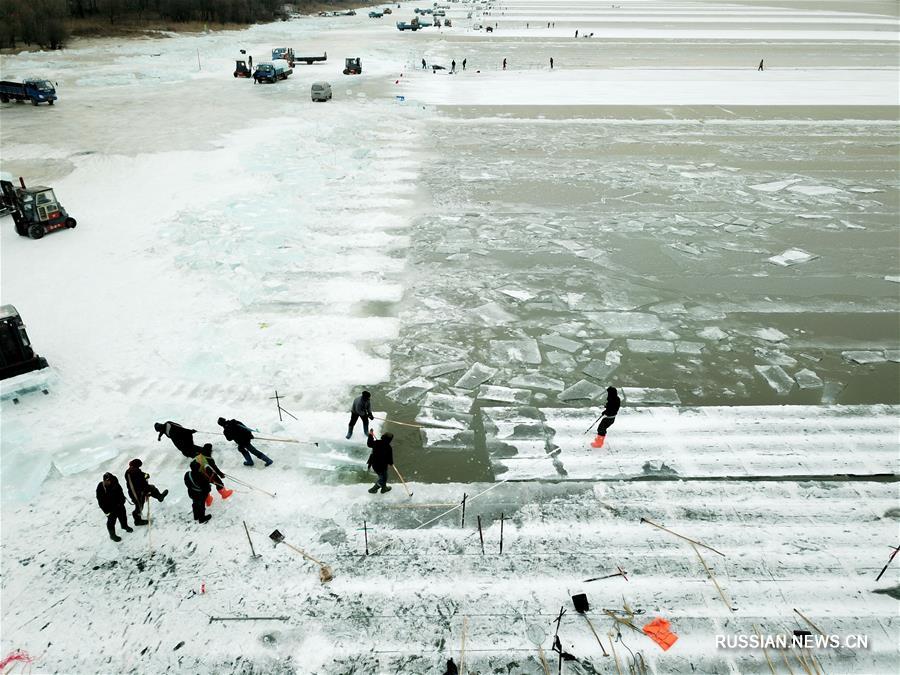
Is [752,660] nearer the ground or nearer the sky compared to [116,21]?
nearer the ground

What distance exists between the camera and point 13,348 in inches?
365

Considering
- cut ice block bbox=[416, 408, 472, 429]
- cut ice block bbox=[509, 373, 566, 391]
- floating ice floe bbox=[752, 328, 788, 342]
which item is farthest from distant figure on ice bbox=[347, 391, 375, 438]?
floating ice floe bbox=[752, 328, 788, 342]

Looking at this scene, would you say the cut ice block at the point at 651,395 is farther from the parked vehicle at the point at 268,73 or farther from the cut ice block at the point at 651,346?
the parked vehicle at the point at 268,73

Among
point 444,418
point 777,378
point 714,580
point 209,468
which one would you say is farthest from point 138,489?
point 777,378

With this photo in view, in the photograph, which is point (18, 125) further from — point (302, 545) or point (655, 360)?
point (655, 360)

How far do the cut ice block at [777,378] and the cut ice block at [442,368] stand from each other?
232 inches

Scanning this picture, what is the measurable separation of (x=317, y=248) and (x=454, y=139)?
1326cm

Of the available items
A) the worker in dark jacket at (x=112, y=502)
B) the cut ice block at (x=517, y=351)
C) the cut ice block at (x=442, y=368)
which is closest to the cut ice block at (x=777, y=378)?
the cut ice block at (x=517, y=351)

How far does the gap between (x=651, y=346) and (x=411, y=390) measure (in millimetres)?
5233

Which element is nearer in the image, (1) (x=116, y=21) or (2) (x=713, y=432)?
(2) (x=713, y=432)

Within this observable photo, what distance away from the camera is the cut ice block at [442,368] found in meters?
10.1

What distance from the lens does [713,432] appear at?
8734 mm

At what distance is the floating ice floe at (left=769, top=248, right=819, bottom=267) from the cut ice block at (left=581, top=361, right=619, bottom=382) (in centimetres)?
738

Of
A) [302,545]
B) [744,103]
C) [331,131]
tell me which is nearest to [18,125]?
[331,131]
